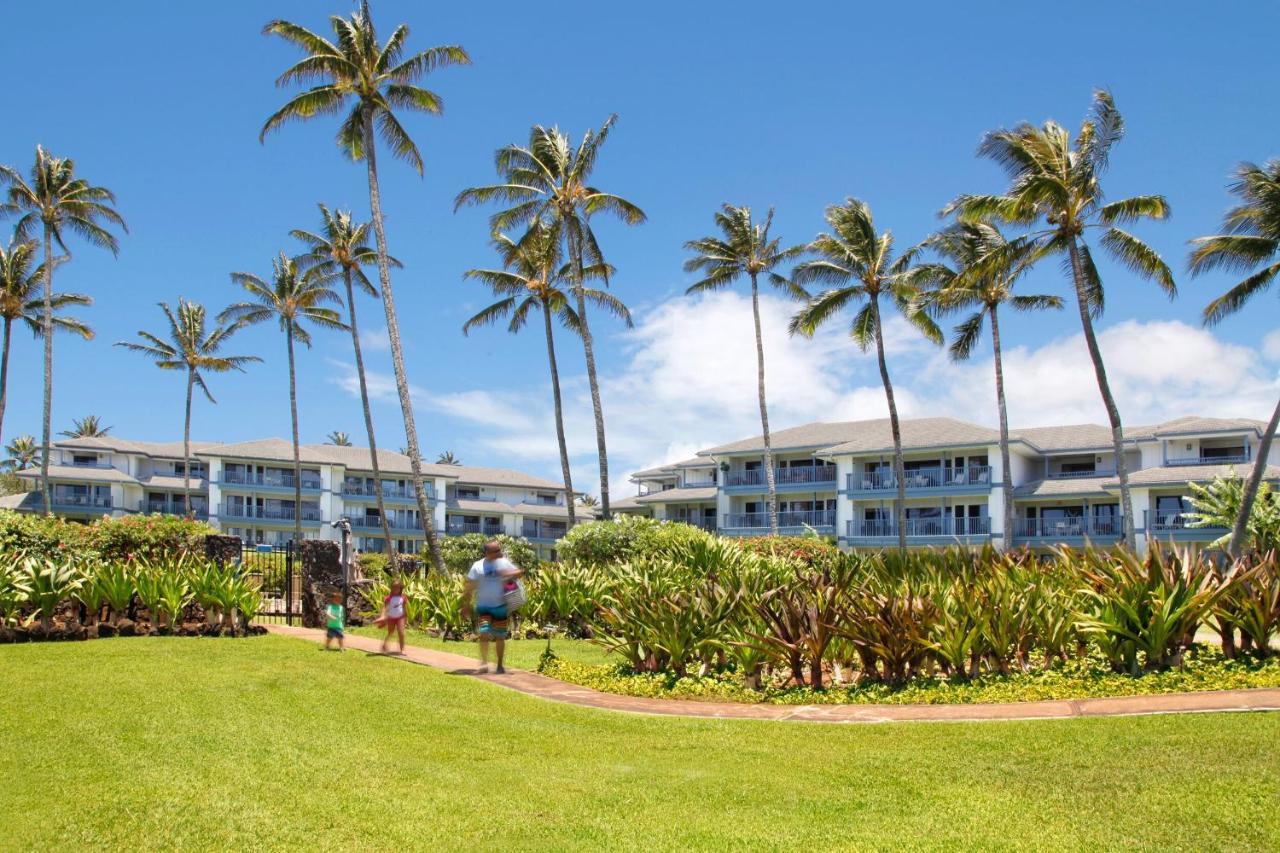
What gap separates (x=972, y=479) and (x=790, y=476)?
10.6m

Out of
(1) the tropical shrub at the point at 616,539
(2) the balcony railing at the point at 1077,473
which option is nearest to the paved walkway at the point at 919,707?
(1) the tropical shrub at the point at 616,539

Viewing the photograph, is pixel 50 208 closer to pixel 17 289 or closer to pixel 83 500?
pixel 17 289

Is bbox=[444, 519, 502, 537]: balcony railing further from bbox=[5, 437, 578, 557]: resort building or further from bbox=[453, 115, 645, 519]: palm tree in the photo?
bbox=[453, 115, 645, 519]: palm tree

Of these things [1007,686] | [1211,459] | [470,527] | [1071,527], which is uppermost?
[1211,459]

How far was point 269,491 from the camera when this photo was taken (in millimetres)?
64562

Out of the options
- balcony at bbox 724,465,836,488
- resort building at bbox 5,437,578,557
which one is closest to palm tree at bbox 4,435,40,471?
resort building at bbox 5,437,578,557

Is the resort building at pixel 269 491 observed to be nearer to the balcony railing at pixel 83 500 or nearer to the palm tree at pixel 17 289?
the balcony railing at pixel 83 500

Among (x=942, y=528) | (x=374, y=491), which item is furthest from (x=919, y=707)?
(x=374, y=491)

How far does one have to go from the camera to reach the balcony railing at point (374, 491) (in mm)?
67500

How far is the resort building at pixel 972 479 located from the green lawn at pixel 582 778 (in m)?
35.9

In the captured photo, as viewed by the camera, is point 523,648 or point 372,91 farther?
point 372,91

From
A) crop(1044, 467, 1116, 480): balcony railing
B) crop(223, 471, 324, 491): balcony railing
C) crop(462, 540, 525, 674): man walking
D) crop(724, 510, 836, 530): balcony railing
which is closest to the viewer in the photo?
crop(462, 540, 525, 674): man walking

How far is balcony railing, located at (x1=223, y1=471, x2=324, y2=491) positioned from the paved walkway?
5824cm

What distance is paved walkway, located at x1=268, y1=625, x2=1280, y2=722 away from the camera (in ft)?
26.2
